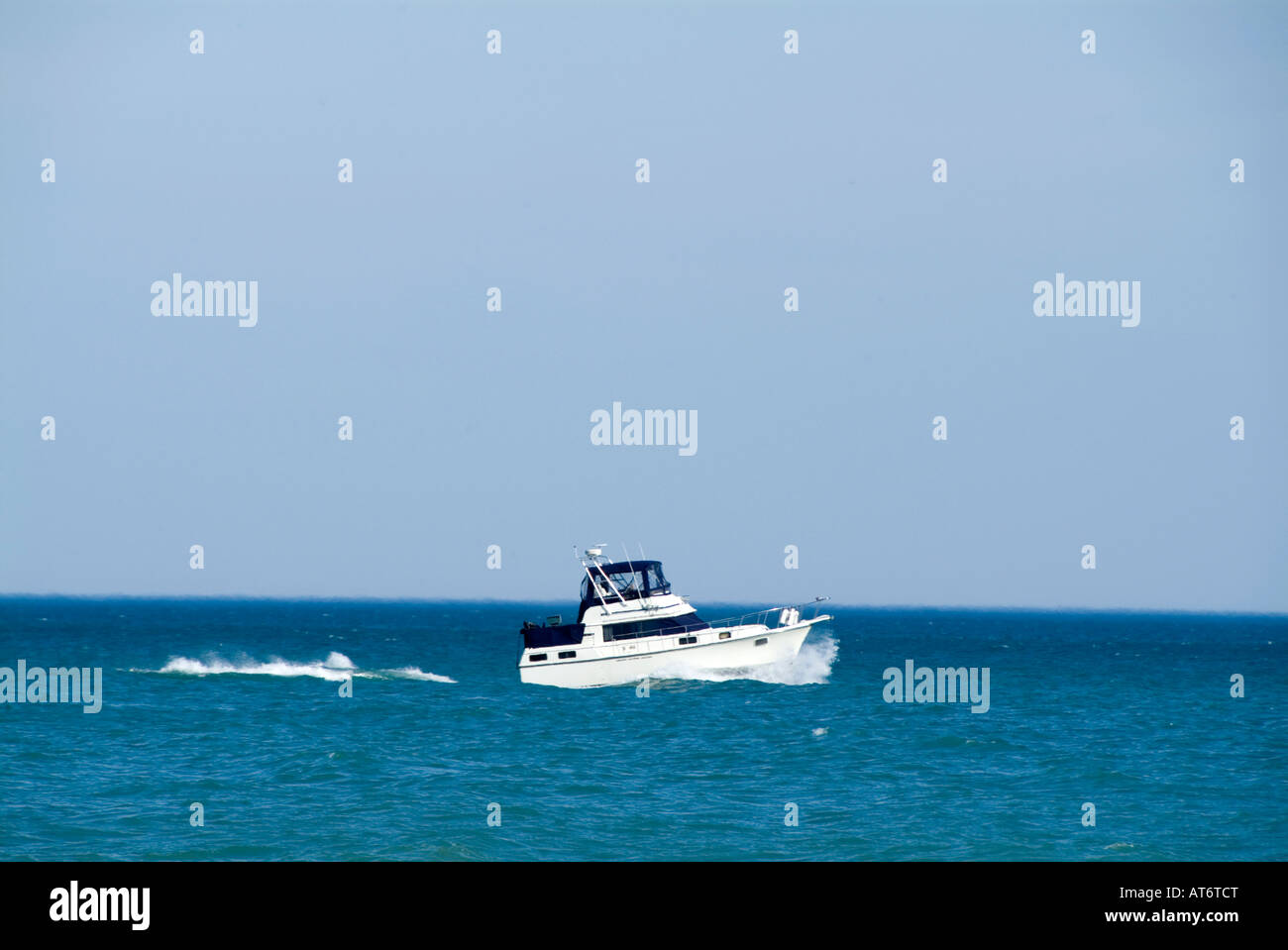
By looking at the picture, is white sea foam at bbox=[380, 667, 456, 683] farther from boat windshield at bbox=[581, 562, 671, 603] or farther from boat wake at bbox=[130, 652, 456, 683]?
boat windshield at bbox=[581, 562, 671, 603]

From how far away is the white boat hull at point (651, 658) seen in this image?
52031 mm

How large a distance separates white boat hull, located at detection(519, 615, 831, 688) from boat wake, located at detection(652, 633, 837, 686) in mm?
57

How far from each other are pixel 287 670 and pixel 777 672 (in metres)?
28.2

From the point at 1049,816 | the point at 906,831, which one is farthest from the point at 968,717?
the point at 906,831

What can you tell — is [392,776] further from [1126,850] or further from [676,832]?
[1126,850]

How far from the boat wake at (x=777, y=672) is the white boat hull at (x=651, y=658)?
57 millimetres
